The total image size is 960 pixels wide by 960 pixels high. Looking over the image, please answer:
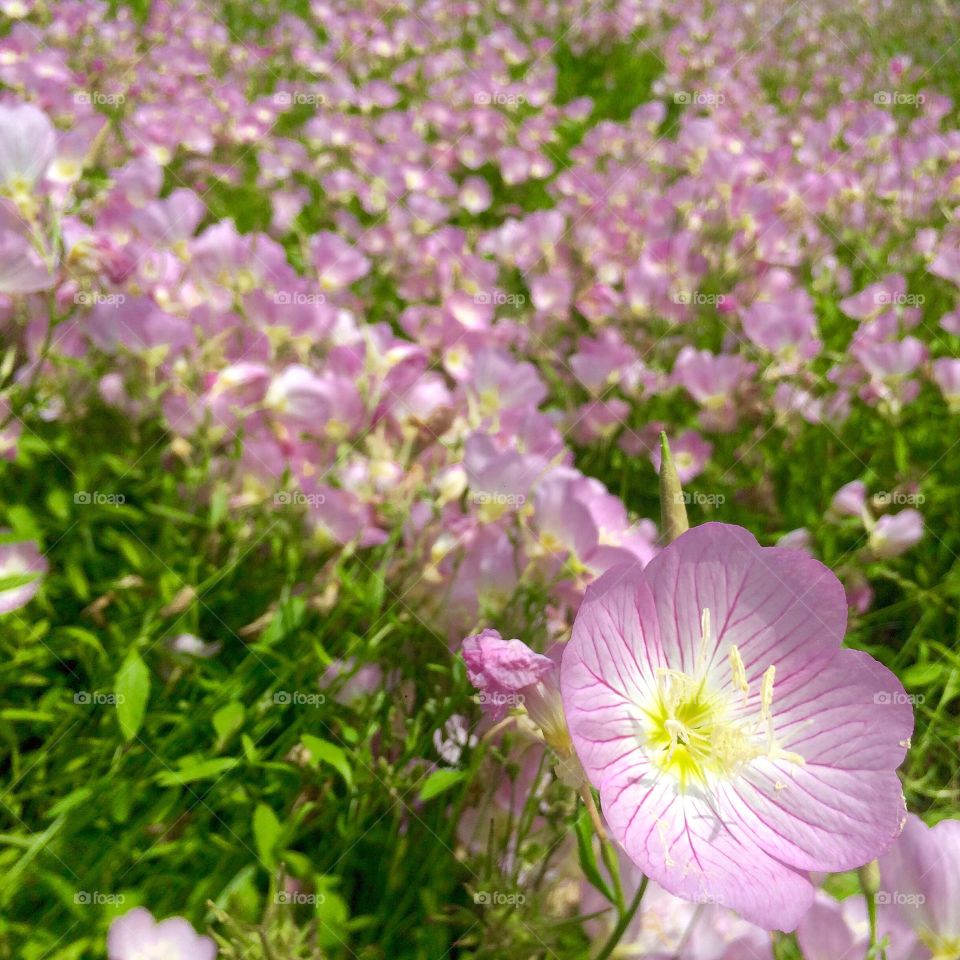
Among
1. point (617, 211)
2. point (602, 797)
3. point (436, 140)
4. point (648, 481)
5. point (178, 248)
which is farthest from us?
point (436, 140)

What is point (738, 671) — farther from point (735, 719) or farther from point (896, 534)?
point (896, 534)

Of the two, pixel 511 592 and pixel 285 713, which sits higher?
pixel 511 592

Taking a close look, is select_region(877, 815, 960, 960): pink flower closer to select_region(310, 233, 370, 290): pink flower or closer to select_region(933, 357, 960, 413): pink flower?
select_region(933, 357, 960, 413): pink flower

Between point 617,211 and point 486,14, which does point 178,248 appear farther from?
point 486,14

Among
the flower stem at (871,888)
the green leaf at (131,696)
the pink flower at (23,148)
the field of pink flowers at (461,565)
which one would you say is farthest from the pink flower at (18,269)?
the flower stem at (871,888)

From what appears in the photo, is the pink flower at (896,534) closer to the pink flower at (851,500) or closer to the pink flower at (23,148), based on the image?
the pink flower at (851,500)

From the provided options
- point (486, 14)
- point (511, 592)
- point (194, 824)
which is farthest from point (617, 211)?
point (486, 14)

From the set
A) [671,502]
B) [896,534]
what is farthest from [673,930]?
[896,534]
